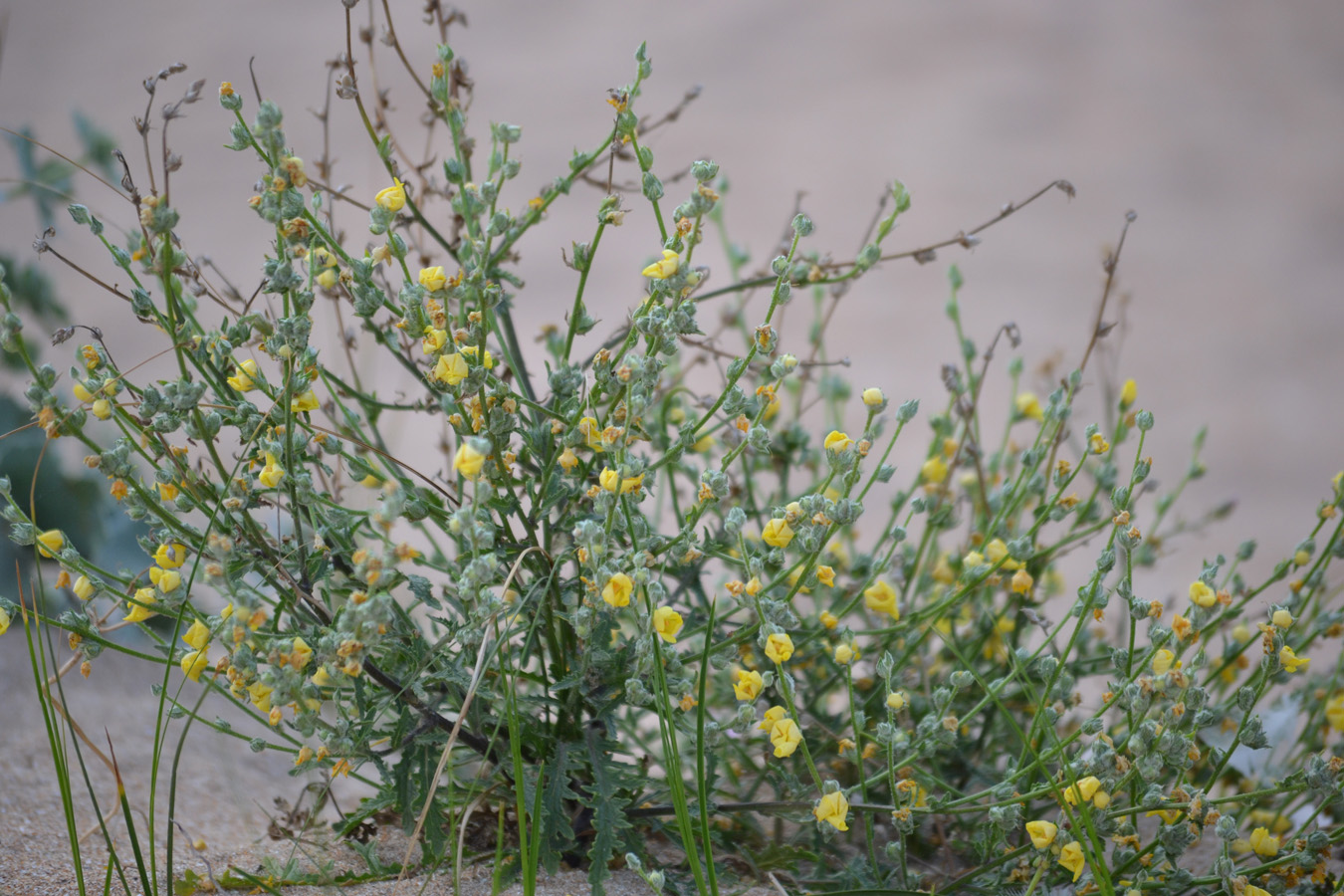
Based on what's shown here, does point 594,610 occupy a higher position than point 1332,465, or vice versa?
point 1332,465

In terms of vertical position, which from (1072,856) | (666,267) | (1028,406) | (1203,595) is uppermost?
(1028,406)

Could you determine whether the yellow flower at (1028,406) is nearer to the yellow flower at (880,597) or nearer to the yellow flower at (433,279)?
the yellow flower at (880,597)

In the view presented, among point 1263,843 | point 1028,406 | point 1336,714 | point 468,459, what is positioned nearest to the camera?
point 468,459

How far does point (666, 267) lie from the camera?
43cm

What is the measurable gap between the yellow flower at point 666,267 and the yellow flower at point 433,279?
9cm

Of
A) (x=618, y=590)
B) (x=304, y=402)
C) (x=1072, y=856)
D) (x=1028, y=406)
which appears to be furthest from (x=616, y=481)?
(x=1028, y=406)

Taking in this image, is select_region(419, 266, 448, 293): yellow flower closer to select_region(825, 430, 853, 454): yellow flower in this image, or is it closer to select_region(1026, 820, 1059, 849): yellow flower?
select_region(825, 430, 853, 454): yellow flower

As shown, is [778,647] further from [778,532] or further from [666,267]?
[666,267]

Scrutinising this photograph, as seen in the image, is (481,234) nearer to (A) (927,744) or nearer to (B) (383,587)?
(B) (383,587)

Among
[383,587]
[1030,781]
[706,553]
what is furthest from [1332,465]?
[383,587]

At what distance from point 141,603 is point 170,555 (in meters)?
0.02

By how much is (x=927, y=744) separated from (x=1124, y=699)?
0.30 feet

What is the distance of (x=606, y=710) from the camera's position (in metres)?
0.51

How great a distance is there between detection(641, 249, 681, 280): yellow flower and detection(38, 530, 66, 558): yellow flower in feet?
0.90
